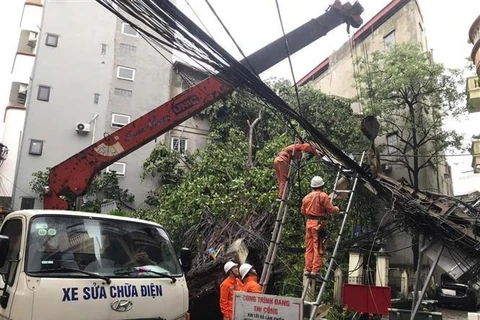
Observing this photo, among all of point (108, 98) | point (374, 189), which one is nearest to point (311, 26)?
point (374, 189)

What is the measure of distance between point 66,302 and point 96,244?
72cm

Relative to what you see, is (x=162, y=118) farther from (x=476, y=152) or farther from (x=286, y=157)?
(x=476, y=152)

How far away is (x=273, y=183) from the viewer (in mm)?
11523

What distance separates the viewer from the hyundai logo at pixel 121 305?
381cm

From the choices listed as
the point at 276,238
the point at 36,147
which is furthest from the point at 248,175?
the point at 36,147

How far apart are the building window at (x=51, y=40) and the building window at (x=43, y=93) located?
2109 mm

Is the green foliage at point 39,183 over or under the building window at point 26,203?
over

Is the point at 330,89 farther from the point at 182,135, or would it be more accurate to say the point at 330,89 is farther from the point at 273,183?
the point at 273,183

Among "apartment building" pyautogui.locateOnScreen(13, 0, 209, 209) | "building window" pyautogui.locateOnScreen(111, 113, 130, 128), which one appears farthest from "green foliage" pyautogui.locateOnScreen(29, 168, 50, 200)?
"building window" pyautogui.locateOnScreen(111, 113, 130, 128)

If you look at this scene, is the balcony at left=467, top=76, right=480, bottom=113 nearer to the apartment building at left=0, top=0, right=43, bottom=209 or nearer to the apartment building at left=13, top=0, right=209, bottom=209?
the apartment building at left=13, top=0, right=209, bottom=209

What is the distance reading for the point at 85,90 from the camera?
19922 mm

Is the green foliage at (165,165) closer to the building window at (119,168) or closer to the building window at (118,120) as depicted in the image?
the building window at (119,168)

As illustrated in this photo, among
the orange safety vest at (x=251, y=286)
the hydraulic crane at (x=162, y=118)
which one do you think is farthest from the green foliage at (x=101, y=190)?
the orange safety vest at (x=251, y=286)

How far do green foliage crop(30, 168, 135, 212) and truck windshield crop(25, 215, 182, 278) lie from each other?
43.6 feet
